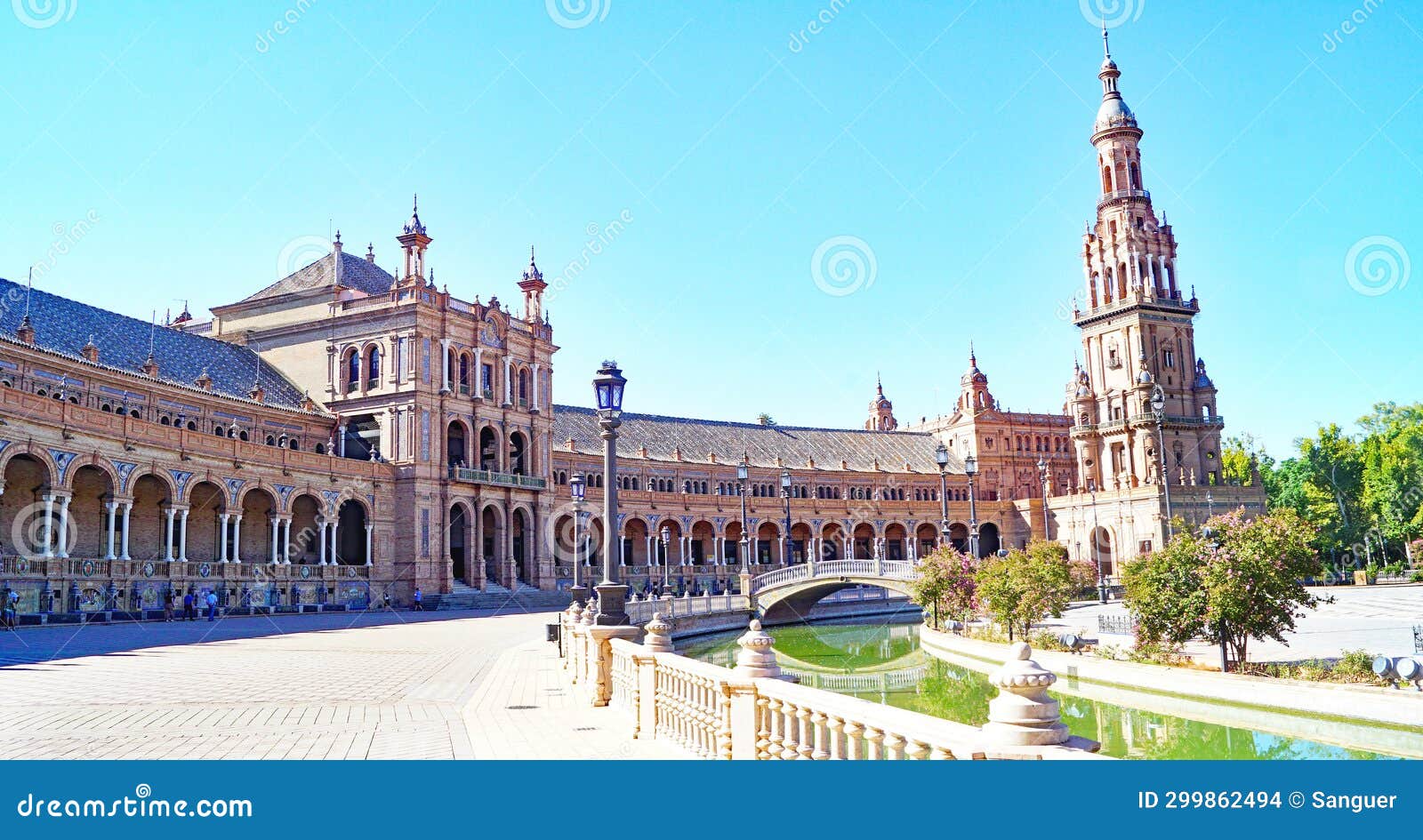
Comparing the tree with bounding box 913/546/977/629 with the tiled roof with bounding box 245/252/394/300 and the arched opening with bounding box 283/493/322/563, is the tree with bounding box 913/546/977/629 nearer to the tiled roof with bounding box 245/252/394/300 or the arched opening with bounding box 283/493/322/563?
the arched opening with bounding box 283/493/322/563

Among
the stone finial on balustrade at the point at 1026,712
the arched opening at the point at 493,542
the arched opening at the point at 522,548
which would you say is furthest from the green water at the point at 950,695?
the arched opening at the point at 522,548

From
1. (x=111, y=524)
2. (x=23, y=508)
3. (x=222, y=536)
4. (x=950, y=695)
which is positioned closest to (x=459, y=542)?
(x=222, y=536)

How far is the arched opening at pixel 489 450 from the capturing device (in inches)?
2356

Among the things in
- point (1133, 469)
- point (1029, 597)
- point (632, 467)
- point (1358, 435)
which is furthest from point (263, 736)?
point (1358, 435)

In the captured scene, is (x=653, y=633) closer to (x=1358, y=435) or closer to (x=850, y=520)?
(x=850, y=520)

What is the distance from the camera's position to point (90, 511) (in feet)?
125

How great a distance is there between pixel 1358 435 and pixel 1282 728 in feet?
279

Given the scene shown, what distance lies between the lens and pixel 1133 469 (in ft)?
254

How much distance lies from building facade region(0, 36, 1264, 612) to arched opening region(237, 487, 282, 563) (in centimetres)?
11

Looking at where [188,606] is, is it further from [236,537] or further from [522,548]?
[522,548]

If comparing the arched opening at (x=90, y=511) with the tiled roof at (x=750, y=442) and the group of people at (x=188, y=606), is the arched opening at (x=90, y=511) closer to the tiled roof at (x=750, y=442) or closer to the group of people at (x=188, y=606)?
the group of people at (x=188, y=606)

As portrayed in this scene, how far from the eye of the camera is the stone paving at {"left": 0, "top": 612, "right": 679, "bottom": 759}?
1039 cm

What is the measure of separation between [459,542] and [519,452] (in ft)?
24.6

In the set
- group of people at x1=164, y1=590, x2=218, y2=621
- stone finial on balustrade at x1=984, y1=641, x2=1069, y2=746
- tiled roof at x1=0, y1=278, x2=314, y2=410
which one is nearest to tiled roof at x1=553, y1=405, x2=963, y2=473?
tiled roof at x1=0, y1=278, x2=314, y2=410
